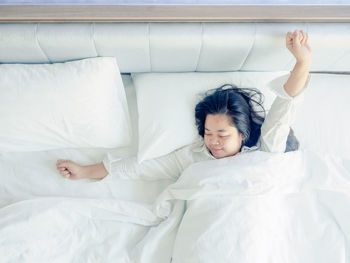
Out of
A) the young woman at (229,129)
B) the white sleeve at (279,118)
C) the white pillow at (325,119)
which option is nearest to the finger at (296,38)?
the young woman at (229,129)

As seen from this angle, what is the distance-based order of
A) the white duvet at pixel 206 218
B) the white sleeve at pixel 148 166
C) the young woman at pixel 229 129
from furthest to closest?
the white sleeve at pixel 148 166, the young woman at pixel 229 129, the white duvet at pixel 206 218

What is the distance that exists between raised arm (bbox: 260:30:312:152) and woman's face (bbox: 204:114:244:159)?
123 mm

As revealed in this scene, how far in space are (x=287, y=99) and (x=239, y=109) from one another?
162mm

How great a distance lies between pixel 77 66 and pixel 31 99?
19cm

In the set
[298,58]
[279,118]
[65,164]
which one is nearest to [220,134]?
[279,118]

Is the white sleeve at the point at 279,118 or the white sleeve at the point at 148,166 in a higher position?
the white sleeve at the point at 279,118

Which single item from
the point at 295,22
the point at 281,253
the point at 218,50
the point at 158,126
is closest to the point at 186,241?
the point at 281,253

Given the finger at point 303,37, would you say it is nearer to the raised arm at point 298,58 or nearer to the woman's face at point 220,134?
the raised arm at point 298,58

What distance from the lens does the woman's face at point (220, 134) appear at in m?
0.94

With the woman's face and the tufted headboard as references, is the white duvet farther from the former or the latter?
the tufted headboard

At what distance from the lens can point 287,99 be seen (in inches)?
36.6

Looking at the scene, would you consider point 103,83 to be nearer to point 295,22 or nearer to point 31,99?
point 31,99

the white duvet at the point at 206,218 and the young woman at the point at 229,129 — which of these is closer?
the white duvet at the point at 206,218

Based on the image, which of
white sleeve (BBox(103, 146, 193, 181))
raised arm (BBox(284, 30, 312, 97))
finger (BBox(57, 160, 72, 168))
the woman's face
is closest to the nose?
the woman's face
